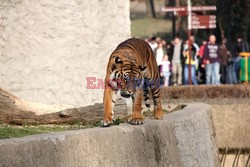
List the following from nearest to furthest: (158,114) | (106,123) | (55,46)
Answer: (106,123)
(158,114)
(55,46)

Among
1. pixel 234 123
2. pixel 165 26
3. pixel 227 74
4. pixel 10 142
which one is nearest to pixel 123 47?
pixel 10 142

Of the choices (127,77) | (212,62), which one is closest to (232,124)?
(127,77)

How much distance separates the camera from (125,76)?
33.9 ft

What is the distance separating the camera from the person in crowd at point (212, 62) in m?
31.4

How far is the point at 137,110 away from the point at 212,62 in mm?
21196

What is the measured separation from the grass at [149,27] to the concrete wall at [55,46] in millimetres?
46654

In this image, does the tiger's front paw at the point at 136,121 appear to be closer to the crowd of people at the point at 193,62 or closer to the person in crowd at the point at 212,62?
the crowd of people at the point at 193,62

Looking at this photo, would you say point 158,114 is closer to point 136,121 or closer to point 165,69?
point 136,121

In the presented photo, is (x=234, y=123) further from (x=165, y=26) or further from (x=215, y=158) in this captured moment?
(x=165, y=26)

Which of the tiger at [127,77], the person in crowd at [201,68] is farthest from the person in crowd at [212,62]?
the tiger at [127,77]

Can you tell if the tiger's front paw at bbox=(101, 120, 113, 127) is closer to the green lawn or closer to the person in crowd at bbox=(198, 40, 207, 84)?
the green lawn

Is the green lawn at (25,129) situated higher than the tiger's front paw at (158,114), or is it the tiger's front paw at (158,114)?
the green lawn at (25,129)

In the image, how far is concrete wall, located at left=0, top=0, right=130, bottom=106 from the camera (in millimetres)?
12664

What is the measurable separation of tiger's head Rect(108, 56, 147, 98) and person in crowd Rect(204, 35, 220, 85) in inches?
820
